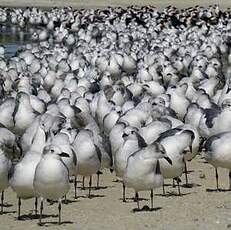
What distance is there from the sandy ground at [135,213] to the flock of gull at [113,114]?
0.25 metres

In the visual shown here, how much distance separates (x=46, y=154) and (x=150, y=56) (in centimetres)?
1791

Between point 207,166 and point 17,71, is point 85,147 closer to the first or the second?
point 207,166

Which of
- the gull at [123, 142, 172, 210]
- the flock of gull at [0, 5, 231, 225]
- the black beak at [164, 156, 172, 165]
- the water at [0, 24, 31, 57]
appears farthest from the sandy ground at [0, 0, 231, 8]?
the gull at [123, 142, 172, 210]

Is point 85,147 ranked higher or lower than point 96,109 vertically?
lower

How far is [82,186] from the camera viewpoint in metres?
14.6

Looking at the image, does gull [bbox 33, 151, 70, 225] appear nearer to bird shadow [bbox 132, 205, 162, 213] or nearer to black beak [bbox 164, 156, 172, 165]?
bird shadow [bbox 132, 205, 162, 213]

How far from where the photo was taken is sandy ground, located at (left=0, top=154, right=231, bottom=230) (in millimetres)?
11312

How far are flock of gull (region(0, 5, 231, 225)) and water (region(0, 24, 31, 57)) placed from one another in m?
3.16

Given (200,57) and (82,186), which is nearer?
(82,186)

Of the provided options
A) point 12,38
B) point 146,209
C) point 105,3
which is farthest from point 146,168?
point 105,3

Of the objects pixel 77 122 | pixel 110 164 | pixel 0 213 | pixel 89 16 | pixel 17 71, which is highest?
pixel 89 16

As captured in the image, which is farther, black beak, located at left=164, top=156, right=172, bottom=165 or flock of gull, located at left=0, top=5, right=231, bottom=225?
black beak, located at left=164, top=156, right=172, bottom=165

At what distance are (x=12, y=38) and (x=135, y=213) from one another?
1229 inches

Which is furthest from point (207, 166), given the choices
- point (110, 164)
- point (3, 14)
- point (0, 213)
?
point (3, 14)
